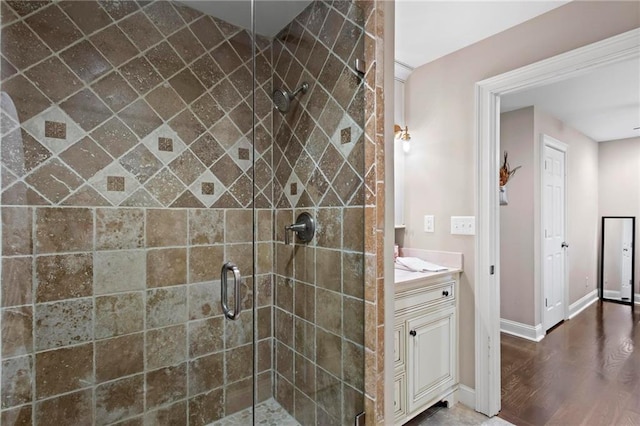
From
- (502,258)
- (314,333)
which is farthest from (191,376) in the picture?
(502,258)

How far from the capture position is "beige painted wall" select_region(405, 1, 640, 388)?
1.72 m

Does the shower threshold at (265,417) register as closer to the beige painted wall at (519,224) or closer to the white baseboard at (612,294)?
the beige painted wall at (519,224)

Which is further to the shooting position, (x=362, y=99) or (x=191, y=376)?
(x=191, y=376)

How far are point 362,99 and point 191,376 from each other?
5.45 feet

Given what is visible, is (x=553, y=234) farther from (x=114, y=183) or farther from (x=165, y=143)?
(x=114, y=183)

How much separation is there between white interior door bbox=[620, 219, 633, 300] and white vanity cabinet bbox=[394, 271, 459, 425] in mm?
4363

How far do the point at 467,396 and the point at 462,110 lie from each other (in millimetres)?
1922

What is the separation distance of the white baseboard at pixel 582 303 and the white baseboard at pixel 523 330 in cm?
113

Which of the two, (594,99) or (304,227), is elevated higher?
(594,99)

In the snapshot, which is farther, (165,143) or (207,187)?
(207,187)

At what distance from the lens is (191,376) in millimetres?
1712

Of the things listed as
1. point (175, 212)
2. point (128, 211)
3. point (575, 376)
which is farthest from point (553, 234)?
point (128, 211)

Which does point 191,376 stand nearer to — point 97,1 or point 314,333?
point 314,333

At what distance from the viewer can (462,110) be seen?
2191mm
